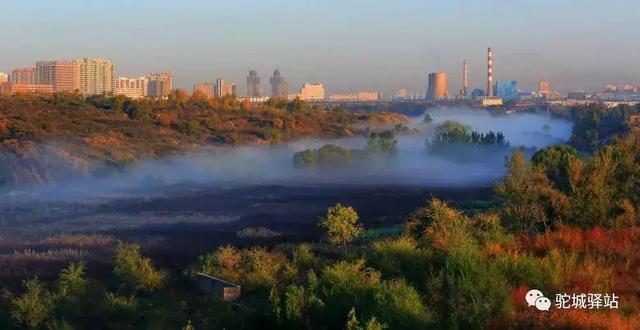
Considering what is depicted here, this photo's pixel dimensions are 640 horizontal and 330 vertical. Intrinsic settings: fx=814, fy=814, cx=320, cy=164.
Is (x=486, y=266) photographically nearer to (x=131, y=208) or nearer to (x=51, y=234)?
(x=51, y=234)

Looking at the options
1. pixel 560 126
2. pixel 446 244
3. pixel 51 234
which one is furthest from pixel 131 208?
pixel 560 126

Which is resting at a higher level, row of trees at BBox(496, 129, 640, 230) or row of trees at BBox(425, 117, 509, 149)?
row of trees at BBox(425, 117, 509, 149)

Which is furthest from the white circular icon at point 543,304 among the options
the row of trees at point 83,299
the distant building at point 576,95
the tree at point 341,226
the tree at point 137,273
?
the distant building at point 576,95

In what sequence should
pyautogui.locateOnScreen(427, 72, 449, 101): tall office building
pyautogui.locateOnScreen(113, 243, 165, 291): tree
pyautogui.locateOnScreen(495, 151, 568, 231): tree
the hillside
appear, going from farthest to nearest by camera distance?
pyautogui.locateOnScreen(427, 72, 449, 101): tall office building → the hillside → pyautogui.locateOnScreen(495, 151, 568, 231): tree → pyautogui.locateOnScreen(113, 243, 165, 291): tree

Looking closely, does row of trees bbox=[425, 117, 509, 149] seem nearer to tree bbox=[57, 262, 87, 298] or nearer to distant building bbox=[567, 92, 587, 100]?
tree bbox=[57, 262, 87, 298]

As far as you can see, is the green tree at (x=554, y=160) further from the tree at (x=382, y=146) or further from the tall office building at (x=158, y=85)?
the tall office building at (x=158, y=85)

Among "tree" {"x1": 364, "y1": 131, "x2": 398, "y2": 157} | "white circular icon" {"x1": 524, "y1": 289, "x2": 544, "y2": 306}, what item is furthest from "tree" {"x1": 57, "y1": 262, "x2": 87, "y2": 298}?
"tree" {"x1": 364, "y1": 131, "x2": 398, "y2": 157}

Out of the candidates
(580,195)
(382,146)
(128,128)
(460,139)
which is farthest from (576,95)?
(580,195)
